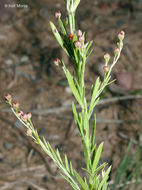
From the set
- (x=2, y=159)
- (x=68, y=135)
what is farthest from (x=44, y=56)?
(x=2, y=159)

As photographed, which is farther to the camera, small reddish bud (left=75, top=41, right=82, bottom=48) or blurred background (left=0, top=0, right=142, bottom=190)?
blurred background (left=0, top=0, right=142, bottom=190)

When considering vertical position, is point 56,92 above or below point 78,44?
below

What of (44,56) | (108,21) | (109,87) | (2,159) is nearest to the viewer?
(2,159)

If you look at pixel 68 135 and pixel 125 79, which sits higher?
pixel 125 79

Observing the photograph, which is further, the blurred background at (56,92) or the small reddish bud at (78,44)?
the blurred background at (56,92)

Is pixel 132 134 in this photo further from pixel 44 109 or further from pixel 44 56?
pixel 44 56

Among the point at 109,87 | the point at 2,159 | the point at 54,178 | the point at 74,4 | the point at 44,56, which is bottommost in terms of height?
the point at 54,178

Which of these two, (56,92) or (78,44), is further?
(56,92)

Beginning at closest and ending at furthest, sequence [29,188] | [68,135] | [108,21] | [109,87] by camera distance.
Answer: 1. [29,188]
2. [68,135]
3. [109,87]
4. [108,21]
